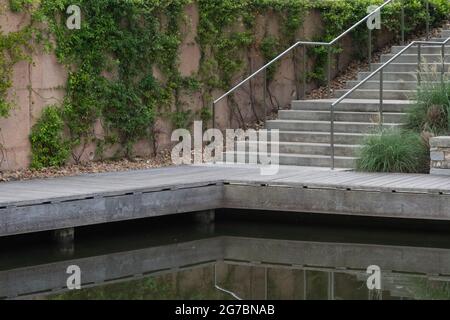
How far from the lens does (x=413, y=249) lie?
12.9 m

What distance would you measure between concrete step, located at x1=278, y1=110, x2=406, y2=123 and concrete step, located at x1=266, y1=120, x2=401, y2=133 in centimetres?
16

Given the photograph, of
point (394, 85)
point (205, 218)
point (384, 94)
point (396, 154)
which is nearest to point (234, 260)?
point (205, 218)

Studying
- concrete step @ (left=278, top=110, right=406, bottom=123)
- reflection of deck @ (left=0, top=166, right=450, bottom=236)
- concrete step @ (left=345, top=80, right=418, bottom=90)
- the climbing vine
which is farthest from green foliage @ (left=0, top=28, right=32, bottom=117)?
concrete step @ (left=345, top=80, right=418, bottom=90)

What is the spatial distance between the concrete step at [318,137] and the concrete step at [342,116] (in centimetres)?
36

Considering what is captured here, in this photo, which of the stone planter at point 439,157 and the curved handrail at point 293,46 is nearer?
the stone planter at point 439,157

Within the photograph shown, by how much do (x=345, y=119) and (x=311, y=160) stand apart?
42.9 inches

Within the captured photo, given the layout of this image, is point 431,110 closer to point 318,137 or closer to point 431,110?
point 431,110

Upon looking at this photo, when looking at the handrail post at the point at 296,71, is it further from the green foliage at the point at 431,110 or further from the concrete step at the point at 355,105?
the green foliage at the point at 431,110

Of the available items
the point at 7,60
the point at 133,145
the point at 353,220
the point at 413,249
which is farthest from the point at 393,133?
the point at 7,60

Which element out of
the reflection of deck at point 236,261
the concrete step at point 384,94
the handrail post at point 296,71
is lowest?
the reflection of deck at point 236,261

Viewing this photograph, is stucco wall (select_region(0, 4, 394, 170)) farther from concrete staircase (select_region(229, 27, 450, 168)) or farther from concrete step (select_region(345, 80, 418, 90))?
concrete step (select_region(345, 80, 418, 90))

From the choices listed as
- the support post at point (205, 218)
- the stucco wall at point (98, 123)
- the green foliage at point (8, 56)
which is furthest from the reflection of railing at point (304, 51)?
the green foliage at point (8, 56)

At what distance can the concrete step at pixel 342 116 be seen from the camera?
16.4m

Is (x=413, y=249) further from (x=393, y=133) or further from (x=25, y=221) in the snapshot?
(x=25, y=221)
